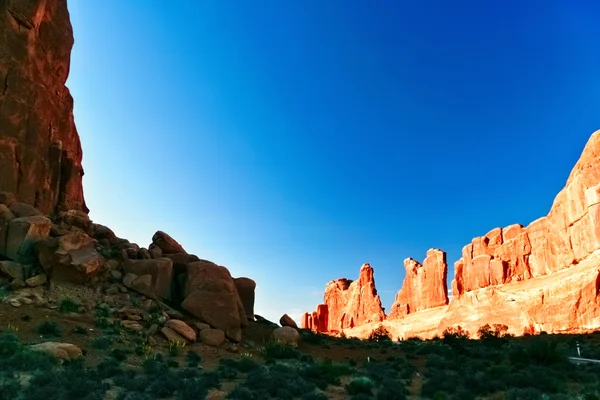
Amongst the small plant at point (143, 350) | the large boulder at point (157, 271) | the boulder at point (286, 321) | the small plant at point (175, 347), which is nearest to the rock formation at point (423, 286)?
the boulder at point (286, 321)

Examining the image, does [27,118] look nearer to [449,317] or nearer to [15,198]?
[15,198]

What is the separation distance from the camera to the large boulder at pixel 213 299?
85.6ft

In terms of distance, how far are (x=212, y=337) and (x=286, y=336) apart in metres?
6.21

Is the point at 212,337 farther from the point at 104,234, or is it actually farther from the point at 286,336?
the point at 104,234

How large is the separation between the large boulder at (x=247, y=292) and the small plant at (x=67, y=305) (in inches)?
492

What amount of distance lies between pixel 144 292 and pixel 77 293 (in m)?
3.82

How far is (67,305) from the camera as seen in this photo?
22531 mm

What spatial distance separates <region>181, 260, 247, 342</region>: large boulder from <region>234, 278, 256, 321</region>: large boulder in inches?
161

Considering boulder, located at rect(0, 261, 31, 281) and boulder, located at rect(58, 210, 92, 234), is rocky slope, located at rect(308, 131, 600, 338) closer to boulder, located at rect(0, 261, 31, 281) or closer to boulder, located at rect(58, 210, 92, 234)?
boulder, located at rect(58, 210, 92, 234)

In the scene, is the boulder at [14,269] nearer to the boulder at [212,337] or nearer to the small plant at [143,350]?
the small plant at [143,350]

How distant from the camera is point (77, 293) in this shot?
24.0 metres

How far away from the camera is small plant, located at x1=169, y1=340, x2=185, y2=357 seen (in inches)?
807

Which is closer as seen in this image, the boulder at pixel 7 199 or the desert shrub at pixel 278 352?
the desert shrub at pixel 278 352

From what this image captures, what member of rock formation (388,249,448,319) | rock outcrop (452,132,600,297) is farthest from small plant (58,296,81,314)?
rock formation (388,249,448,319)
